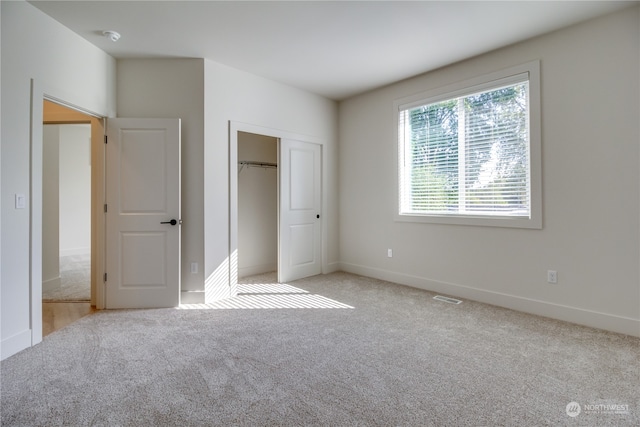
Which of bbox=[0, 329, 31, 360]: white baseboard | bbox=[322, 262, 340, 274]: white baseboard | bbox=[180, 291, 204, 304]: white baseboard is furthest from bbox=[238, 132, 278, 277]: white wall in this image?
bbox=[0, 329, 31, 360]: white baseboard

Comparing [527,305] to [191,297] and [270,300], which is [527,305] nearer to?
[270,300]

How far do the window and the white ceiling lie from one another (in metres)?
0.44

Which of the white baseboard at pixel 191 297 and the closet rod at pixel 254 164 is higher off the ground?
the closet rod at pixel 254 164

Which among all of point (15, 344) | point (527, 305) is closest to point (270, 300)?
point (15, 344)

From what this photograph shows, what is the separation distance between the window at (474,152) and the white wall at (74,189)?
274 inches

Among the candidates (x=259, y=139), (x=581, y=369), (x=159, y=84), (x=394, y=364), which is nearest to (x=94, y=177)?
(x=159, y=84)

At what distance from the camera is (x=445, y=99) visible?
3.99m

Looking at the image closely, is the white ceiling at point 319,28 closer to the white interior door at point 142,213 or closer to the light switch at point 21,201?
the white interior door at point 142,213

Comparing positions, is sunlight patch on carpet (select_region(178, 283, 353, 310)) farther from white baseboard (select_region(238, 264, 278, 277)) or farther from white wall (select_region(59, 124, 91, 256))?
white wall (select_region(59, 124, 91, 256))

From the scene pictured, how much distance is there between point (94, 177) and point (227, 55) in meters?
1.98

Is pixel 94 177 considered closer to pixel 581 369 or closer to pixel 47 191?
pixel 47 191

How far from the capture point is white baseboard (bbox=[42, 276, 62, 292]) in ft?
13.4
